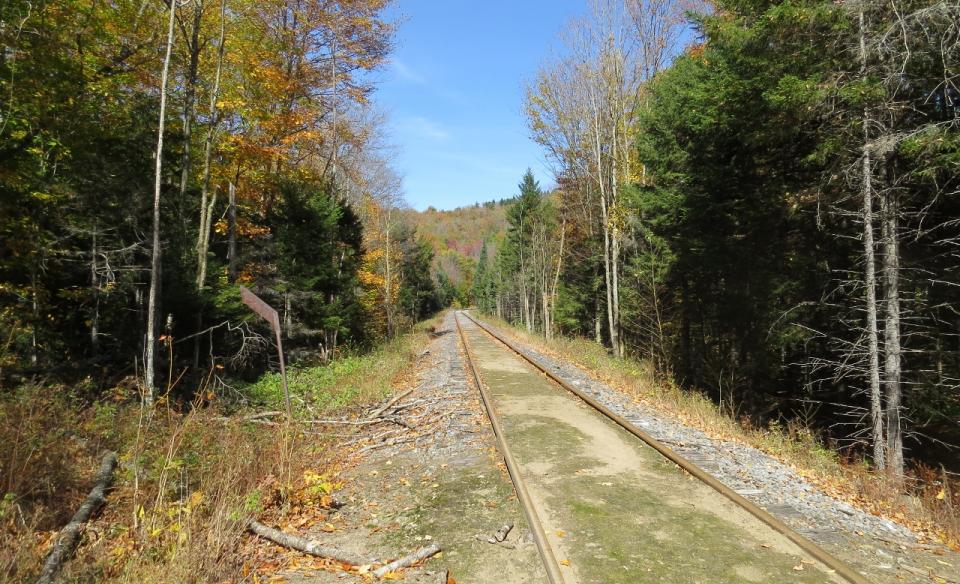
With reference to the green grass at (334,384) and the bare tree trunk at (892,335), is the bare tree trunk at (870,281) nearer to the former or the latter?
the bare tree trunk at (892,335)

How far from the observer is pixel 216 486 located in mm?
5070

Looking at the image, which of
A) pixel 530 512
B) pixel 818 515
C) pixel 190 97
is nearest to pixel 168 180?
pixel 190 97

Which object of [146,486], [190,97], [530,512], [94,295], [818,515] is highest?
[190,97]

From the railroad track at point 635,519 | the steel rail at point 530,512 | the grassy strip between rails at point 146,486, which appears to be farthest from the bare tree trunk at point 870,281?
the grassy strip between rails at point 146,486

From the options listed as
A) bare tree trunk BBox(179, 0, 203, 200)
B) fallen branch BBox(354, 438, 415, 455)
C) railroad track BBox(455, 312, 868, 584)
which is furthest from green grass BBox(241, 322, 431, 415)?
bare tree trunk BBox(179, 0, 203, 200)

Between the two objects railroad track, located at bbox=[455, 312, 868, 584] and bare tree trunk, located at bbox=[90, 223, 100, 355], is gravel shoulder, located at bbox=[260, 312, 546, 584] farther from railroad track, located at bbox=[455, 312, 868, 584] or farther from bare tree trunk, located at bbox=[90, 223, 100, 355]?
bare tree trunk, located at bbox=[90, 223, 100, 355]

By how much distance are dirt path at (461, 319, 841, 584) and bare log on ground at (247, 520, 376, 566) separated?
67.6 inches

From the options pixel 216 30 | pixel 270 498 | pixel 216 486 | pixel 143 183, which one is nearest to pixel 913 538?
pixel 270 498

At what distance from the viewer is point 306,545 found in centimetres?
420

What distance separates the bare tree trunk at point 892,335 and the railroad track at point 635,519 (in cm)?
405

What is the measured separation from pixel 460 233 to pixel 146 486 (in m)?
143

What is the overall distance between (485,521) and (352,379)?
392 inches

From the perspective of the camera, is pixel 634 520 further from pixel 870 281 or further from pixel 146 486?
pixel 870 281

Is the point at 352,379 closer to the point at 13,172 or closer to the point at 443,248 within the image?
the point at 13,172
